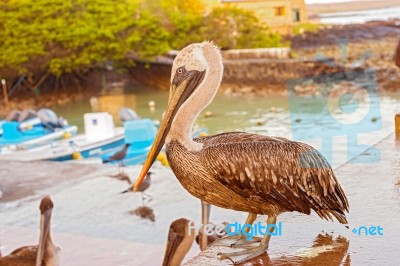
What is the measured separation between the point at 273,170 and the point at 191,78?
411mm

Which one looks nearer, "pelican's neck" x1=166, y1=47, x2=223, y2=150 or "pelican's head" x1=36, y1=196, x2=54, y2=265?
"pelican's neck" x1=166, y1=47, x2=223, y2=150

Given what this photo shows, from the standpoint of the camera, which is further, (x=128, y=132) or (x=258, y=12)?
(x=258, y=12)

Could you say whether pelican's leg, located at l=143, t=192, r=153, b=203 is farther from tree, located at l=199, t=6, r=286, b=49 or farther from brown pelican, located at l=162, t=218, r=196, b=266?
tree, located at l=199, t=6, r=286, b=49

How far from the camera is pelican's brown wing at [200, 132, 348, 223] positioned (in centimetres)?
213

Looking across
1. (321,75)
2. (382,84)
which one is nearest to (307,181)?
(382,84)

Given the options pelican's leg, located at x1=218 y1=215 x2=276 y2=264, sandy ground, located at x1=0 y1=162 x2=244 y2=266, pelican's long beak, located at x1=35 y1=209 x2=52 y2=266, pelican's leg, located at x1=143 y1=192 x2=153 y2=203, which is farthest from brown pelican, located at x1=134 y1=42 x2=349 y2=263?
pelican's leg, located at x1=143 y1=192 x2=153 y2=203

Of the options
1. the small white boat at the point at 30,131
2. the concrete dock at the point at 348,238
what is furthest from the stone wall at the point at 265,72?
the concrete dock at the point at 348,238

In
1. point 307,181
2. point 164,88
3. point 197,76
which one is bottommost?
point 164,88

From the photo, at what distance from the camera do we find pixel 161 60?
2972cm

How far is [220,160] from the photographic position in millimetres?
2129

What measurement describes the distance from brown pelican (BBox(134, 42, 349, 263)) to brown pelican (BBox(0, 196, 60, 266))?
8.76 ft

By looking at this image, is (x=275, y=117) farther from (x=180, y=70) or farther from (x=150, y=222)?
(x=180, y=70)

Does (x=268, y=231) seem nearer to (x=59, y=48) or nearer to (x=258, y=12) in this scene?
(x=59, y=48)

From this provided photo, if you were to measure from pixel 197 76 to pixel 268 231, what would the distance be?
1.99 ft
